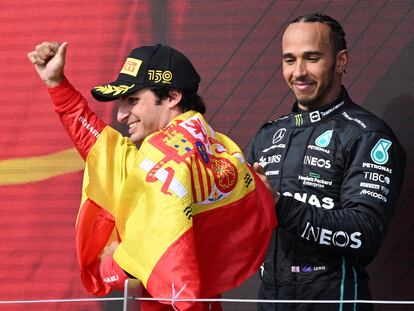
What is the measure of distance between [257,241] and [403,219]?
900mm

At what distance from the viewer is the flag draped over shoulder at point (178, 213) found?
2.38 metres

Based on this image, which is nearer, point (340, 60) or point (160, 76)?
point (160, 76)

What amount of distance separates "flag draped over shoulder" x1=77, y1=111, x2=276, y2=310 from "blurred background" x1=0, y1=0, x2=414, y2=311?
2.66 feet

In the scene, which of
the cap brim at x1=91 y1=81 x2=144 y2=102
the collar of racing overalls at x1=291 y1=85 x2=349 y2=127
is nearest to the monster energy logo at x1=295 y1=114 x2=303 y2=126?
the collar of racing overalls at x1=291 y1=85 x2=349 y2=127

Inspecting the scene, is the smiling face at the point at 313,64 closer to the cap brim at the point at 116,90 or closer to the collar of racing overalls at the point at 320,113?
the collar of racing overalls at the point at 320,113

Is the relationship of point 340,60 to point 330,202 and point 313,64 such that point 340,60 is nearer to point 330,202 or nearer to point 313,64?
point 313,64

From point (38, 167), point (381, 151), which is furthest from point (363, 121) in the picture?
point (38, 167)

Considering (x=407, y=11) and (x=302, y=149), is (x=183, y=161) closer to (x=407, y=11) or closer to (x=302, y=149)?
(x=302, y=149)

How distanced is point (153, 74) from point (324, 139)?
0.50m

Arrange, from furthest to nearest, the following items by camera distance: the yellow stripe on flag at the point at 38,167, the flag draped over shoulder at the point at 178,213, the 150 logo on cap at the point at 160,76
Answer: the yellow stripe on flag at the point at 38,167, the 150 logo on cap at the point at 160,76, the flag draped over shoulder at the point at 178,213

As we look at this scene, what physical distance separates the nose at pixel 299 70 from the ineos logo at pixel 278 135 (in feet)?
0.58

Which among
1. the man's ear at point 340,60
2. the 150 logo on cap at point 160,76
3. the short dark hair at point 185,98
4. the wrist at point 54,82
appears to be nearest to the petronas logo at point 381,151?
the man's ear at point 340,60

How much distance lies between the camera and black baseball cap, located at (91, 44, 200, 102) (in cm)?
269

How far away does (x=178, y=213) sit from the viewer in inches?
94.4
